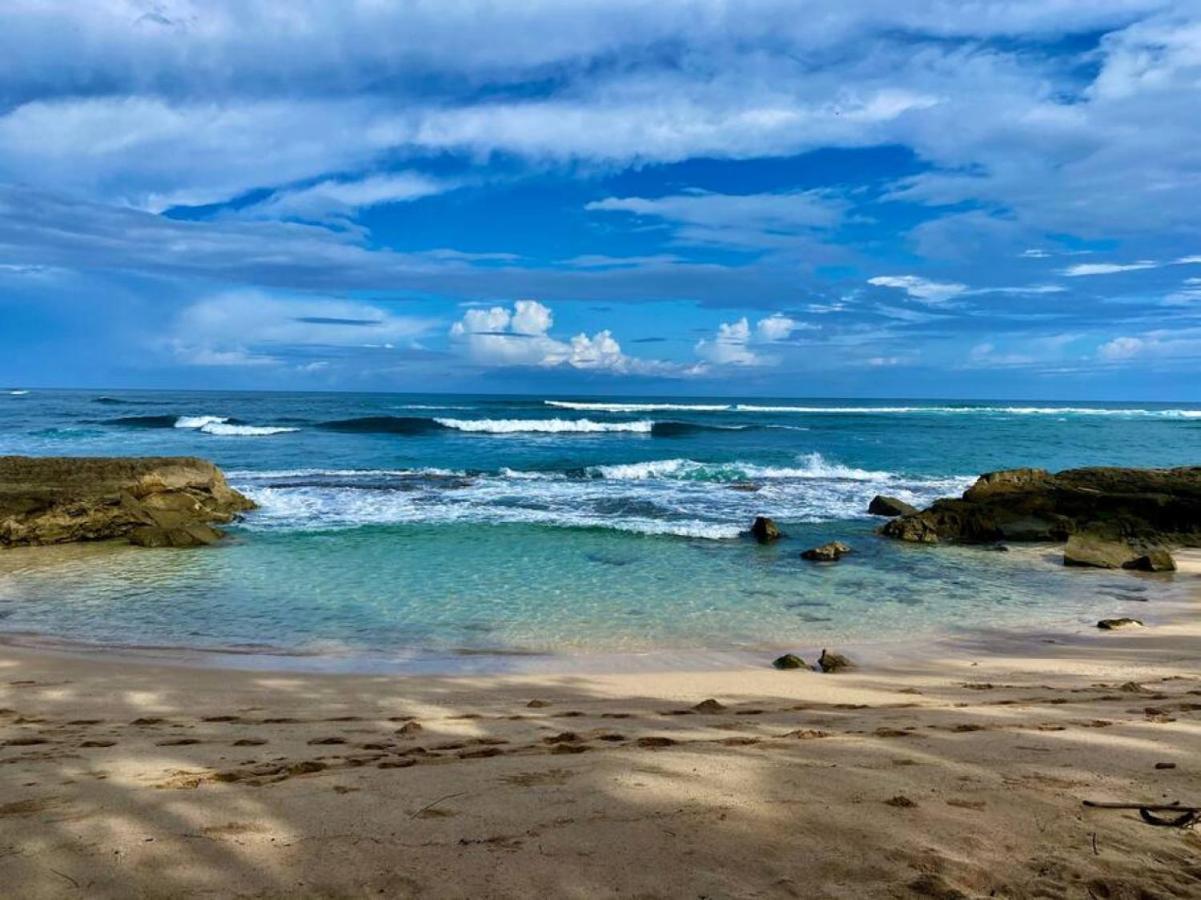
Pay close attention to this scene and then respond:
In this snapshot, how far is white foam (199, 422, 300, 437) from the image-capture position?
1570 inches

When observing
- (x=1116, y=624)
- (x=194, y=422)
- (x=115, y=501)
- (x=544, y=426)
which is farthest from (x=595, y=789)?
(x=194, y=422)

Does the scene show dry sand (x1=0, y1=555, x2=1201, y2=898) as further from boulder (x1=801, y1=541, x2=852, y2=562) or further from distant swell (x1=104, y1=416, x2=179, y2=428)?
distant swell (x1=104, y1=416, x2=179, y2=428)

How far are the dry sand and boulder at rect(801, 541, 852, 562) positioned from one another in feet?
19.8

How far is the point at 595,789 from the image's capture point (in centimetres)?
368

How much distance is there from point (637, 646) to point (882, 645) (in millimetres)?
2685

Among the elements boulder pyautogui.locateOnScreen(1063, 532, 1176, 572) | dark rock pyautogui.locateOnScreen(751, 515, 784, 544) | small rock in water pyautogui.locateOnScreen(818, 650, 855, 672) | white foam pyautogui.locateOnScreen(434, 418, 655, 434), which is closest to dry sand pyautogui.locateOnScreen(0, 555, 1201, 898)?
small rock in water pyautogui.locateOnScreen(818, 650, 855, 672)

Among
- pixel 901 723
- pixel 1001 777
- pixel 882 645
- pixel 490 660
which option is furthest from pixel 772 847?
pixel 882 645

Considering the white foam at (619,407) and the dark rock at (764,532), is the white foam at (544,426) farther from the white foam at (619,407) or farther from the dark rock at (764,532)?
the dark rock at (764,532)

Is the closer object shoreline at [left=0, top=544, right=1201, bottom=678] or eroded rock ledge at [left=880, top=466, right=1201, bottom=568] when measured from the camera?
shoreline at [left=0, top=544, right=1201, bottom=678]

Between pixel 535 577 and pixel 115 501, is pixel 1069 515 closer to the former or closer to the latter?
pixel 535 577

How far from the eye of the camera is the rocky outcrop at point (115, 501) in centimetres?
1303

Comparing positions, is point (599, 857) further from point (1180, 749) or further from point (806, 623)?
point (806, 623)

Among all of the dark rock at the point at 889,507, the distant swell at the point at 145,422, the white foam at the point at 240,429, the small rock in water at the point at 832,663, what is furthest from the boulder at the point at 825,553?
the distant swell at the point at 145,422

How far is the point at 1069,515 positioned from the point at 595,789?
587 inches
